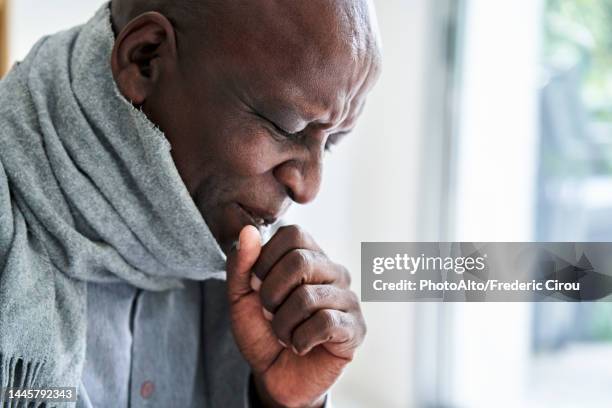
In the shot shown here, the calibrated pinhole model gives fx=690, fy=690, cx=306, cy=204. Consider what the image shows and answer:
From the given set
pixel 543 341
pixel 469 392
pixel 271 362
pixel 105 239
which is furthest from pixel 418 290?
pixel 469 392

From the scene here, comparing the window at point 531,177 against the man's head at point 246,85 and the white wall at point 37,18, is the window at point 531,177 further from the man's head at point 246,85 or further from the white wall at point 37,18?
the man's head at point 246,85

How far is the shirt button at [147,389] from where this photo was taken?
2.96 feet

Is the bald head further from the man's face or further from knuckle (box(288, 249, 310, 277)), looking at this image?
knuckle (box(288, 249, 310, 277))

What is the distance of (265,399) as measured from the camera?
0.96 meters

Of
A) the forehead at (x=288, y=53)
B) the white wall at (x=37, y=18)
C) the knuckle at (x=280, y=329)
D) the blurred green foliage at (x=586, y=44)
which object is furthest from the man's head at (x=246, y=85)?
the blurred green foliage at (x=586, y=44)

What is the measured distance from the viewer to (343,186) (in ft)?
8.36

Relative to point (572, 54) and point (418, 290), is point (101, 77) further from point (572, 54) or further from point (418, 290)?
point (572, 54)

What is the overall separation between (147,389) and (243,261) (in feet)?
0.79

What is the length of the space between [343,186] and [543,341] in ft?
2.89

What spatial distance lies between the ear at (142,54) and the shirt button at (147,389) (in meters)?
0.37

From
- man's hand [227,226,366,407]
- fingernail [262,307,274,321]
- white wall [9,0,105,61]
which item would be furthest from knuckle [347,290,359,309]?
white wall [9,0,105,61]

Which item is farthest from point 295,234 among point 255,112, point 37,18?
point 37,18

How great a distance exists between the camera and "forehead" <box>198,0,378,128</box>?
75cm

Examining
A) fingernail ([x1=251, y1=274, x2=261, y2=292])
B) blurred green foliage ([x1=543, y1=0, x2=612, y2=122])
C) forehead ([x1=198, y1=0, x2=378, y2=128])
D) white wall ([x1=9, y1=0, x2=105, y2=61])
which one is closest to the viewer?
forehead ([x1=198, y1=0, x2=378, y2=128])
